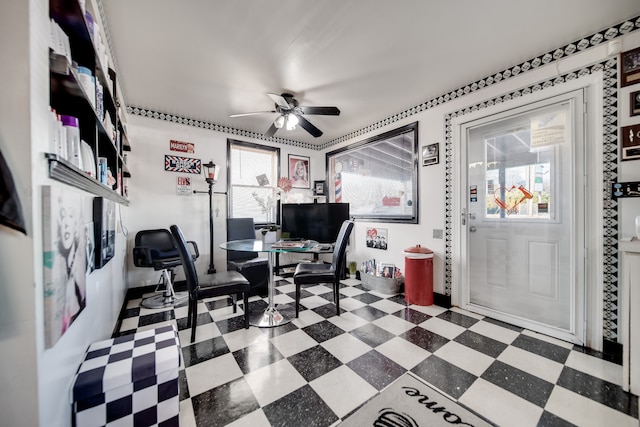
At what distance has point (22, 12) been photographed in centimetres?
72

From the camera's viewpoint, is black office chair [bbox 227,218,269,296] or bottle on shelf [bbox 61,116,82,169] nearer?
bottle on shelf [bbox 61,116,82,169]

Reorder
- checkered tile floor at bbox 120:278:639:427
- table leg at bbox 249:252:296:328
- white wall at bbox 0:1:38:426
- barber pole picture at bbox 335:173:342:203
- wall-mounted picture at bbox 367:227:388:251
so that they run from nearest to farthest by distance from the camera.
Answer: white wall at bbox 0:1:38:426
checkered tile floor at bbox 120:278:639:427
table leg at bbox 249:252:296:328
wall-mounted picture at bbox 367:227:388:251
barber pole picture at bbox 335:173:342:203

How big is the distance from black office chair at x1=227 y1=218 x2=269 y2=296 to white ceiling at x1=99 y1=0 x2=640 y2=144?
1860 millimetres

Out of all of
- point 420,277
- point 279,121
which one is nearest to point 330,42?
point 279,121

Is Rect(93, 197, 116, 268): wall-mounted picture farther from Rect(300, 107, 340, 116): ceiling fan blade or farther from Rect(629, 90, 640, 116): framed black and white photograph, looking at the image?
Rect(629, 90, 640, 116): framed black and white photograph

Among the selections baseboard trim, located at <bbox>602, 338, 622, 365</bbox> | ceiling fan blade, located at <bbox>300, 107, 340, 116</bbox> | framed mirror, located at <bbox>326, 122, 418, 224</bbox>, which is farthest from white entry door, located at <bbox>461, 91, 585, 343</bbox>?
ceiling fan blade, located at <bbox>300, 107, 340, 116</bbox>

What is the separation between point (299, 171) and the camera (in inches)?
192

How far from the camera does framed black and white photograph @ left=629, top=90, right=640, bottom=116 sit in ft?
5.88

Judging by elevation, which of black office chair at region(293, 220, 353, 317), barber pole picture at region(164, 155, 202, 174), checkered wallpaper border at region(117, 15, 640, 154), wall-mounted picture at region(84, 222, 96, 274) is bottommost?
black office chair at region(293, 220, 353, 317)

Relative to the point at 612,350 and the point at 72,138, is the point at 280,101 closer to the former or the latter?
the point at 72,138

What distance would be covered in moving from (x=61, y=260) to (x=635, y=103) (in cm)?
363

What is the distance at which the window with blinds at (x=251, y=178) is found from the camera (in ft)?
13.6

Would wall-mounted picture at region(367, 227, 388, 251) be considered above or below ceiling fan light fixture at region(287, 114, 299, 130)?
below

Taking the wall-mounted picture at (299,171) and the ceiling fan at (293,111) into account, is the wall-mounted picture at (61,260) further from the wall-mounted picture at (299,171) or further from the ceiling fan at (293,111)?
the wall-mounted picture at (299,171)
